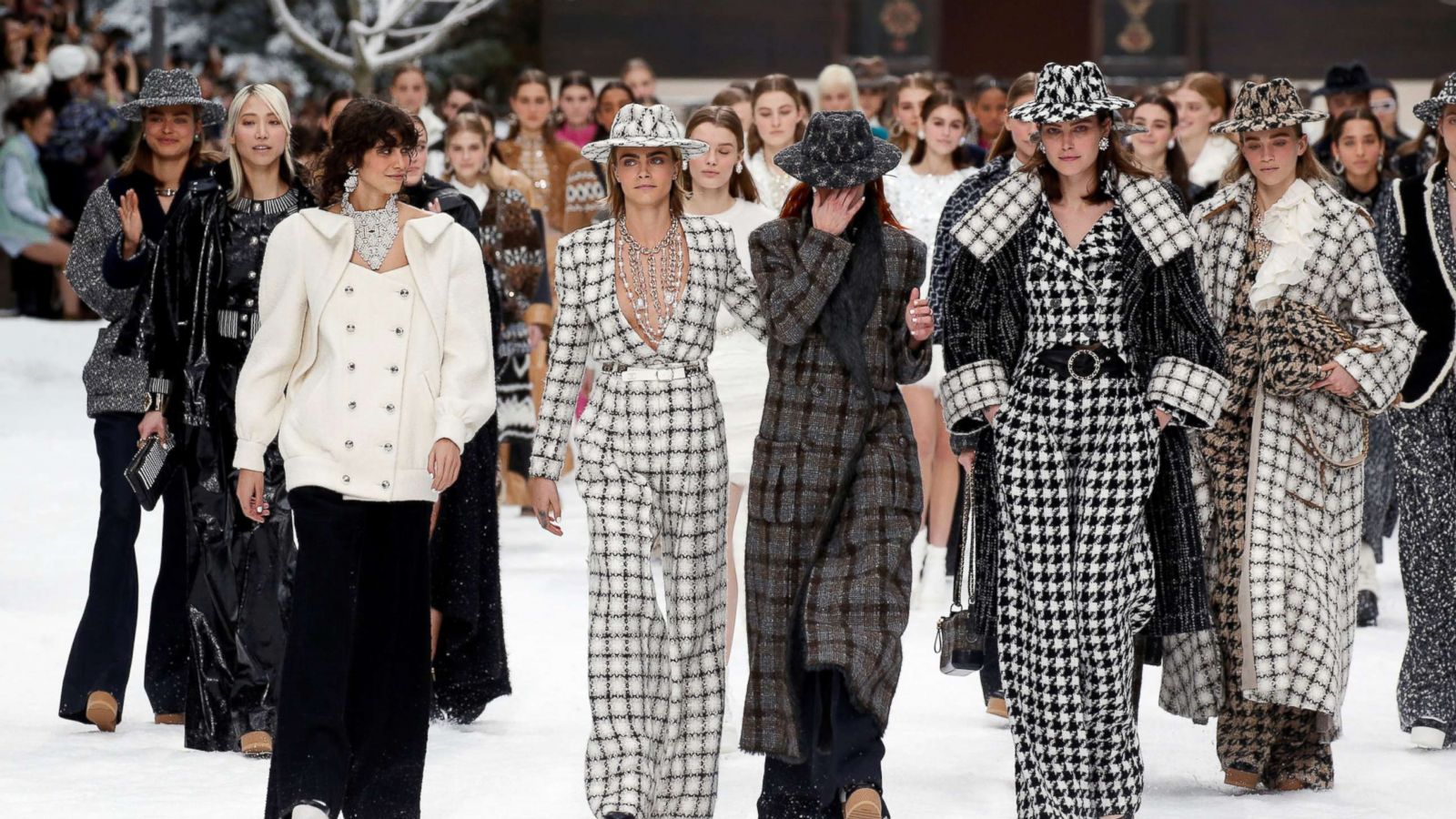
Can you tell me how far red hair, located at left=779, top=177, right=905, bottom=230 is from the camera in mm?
6680

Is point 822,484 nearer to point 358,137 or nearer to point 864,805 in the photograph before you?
point 864,805

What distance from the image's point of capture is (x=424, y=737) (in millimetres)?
6227

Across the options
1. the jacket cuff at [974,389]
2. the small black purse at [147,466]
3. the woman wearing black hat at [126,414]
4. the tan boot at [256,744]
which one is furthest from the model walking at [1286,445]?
the woman wearing black hat at [126,414]

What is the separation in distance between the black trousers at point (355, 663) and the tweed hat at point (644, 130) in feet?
4.07

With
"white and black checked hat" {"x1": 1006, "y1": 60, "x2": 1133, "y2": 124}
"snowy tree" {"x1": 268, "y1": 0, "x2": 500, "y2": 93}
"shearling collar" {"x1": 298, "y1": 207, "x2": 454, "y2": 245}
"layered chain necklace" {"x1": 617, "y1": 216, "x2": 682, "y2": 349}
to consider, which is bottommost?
"layered chain necklace" {"x1": 617, "y1": 216, "x2": 682, "y2": 349}

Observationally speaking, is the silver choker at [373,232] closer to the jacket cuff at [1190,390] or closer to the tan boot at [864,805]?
the tan boot at [864,805]

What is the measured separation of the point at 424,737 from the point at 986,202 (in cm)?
216

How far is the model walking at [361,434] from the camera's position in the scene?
6.03 m

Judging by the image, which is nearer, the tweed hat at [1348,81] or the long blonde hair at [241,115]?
the long blonde hair at [241,115]

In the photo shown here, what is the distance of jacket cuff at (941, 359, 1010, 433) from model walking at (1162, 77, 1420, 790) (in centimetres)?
116

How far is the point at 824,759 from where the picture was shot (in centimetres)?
648

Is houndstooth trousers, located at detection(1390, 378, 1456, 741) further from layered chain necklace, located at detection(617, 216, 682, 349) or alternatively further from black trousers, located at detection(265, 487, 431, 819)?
black trousers, located at detection(265, 487, 431, 819)

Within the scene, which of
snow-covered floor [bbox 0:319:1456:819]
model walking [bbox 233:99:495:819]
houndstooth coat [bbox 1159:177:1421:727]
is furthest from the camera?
houndstooth coat [bbox 1159:177:1421:727]

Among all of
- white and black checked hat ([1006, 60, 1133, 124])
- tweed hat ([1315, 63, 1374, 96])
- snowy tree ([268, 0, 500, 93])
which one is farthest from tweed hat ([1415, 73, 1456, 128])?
snowy tree ([268, 0, 500, 93])
